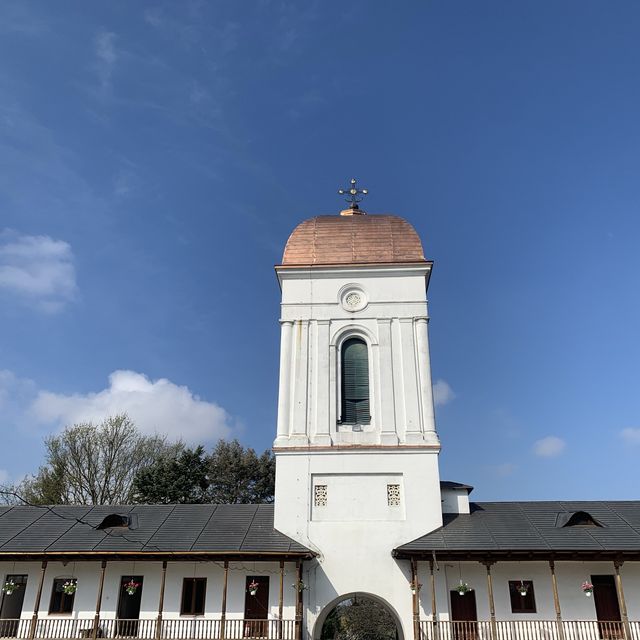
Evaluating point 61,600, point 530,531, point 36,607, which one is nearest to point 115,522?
point 61,600

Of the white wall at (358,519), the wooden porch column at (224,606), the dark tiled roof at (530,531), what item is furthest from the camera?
the white wall at (358,519)

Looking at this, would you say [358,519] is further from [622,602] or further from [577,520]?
[622,602]

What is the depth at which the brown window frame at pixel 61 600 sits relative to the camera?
19.3 m

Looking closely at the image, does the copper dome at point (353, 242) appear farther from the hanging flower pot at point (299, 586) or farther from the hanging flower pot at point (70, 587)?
the hanging flower pot at point (70, 587)

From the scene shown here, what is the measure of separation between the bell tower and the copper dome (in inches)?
1.8

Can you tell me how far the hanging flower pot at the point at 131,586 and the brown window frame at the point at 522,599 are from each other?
1167cm

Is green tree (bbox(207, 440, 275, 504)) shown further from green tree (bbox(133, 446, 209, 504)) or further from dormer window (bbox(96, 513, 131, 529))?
dormer window (bbox(96, 513, 131, 529))

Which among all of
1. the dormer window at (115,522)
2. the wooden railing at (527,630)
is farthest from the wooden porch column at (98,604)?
the wooden railing at (527,630)

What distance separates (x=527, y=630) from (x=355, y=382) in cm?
954

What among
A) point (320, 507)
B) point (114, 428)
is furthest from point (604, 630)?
point (114, 428)

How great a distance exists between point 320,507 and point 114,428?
76.4ft

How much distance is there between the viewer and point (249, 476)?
42.5m

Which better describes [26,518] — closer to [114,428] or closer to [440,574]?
[440,574]

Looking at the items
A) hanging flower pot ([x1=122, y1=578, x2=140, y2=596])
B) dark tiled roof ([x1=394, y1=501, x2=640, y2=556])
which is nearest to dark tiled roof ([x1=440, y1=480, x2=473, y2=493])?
dark tiled roof ([x1=394, y1=501, x2=640, y2=556])
